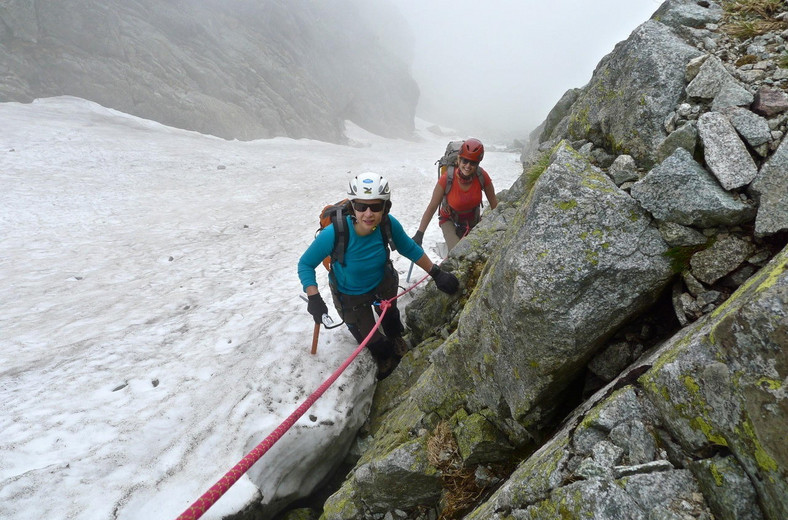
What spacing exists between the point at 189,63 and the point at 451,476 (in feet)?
164

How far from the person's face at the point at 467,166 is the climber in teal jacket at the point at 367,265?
2.25m

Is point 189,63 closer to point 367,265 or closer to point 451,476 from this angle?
point 367,265


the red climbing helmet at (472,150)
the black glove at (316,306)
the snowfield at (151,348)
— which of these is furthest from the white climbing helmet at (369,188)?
the snowfield at (151,348)

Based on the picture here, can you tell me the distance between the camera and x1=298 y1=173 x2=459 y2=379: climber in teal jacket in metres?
5.66

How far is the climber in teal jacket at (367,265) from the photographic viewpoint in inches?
223

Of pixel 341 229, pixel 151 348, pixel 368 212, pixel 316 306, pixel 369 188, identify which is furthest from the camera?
pixel 151 348

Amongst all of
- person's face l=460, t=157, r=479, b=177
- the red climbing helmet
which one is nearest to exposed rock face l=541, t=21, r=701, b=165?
the red climbing helmet

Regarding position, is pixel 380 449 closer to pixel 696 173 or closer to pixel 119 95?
pixel 696 173

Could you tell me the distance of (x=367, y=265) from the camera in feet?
20.2

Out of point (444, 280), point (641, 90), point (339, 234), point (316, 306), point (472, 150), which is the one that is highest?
point (641, 90)

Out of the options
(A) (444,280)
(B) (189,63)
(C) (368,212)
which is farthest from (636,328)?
(B) (189,63)

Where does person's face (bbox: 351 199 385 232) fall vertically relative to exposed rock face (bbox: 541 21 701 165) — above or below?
below

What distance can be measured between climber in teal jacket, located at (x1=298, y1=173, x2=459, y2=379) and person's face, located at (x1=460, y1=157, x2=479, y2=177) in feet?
7.39

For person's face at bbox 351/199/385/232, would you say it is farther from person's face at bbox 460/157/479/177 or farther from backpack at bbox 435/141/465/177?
backpack at bbox 435/141/465/177
